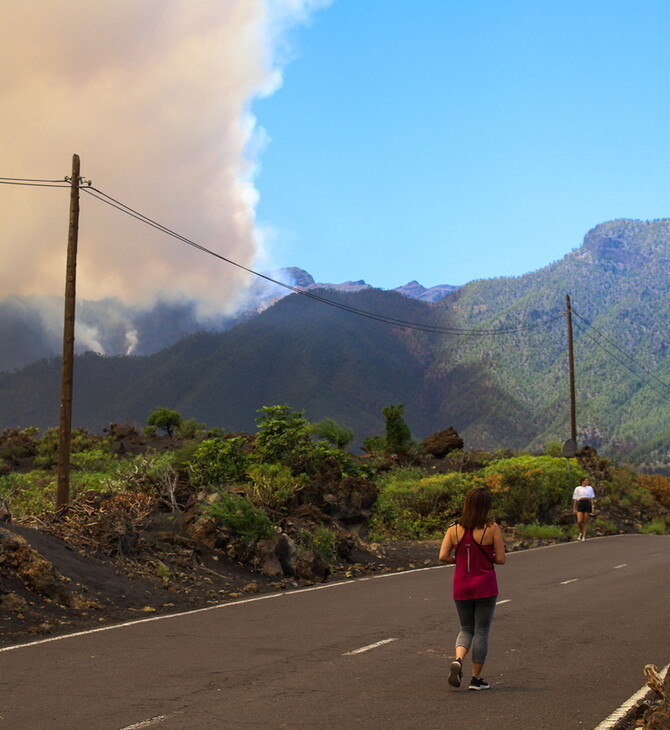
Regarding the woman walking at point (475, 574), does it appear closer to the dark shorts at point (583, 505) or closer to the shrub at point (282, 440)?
the shrub at point (282, 440)

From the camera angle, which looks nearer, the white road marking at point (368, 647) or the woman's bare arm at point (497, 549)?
A: the woman's bare arm at point (497, 549)

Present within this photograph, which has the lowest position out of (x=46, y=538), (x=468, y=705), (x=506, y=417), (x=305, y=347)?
(x=468, y=705)

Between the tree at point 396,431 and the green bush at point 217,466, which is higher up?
the tree at point 396,431

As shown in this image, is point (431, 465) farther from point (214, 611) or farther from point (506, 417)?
point (506, 417)

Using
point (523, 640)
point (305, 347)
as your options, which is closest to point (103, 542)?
point (523, 640)

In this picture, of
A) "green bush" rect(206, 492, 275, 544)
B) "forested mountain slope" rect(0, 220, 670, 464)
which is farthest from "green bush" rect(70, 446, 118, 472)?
"forested mountain slope" rect(0, 220, 670, 464)

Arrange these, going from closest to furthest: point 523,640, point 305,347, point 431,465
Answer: point 523,640 → point 431,465 → point 305,347

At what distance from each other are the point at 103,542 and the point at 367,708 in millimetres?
10429

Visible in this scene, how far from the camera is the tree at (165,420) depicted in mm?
70438

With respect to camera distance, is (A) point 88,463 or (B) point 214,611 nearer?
(B) point 214,611

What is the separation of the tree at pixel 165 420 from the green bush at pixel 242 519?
5113cm

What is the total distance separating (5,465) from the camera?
53.9 m

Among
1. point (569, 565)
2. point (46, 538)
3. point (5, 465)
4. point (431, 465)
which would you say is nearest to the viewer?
point (46, 538)

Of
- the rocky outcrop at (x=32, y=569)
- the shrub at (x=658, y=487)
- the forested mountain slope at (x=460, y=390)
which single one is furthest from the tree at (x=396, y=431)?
the forested mountain slope at (x=460, y=390)
